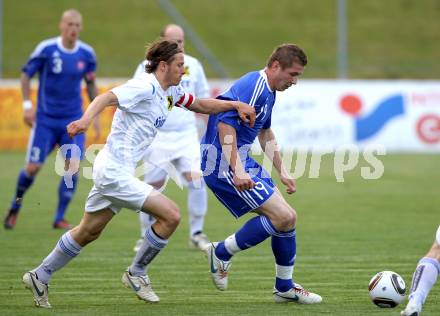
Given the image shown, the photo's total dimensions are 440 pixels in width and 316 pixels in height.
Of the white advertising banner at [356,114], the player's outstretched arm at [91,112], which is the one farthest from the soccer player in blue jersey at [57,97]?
the white advertising banner at [356,114]

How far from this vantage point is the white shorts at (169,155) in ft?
35.4

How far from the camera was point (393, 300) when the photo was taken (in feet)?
23.0

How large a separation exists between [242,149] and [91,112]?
61.3 inches

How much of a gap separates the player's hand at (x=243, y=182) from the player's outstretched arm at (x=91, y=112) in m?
1.13

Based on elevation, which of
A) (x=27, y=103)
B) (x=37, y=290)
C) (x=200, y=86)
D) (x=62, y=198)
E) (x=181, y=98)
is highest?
(x=200, y=86)

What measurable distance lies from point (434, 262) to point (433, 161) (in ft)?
51.0

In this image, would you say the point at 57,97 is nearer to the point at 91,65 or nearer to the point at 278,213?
the point at 91,65

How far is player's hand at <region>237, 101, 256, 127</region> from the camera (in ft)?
23.8

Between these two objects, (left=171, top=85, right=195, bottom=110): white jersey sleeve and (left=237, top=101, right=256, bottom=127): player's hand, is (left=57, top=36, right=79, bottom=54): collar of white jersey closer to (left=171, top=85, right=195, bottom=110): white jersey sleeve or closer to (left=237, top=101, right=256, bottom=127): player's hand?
(left=171, top=85, right=195, bottom=110): white jersey sleeve

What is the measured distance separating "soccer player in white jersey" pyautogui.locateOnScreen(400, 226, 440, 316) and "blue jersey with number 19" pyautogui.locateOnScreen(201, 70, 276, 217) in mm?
1487

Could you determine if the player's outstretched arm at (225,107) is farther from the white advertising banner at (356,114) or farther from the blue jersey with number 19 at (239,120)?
the white advertising banner at (356,114)

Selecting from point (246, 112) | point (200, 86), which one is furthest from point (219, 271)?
point (200, 86)

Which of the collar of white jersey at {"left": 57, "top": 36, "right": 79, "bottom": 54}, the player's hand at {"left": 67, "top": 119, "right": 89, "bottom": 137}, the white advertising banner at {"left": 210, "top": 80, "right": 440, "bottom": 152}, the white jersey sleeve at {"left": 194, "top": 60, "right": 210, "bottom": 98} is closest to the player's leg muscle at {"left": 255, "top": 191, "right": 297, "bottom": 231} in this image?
the player's hand at {"left": 67, "top": 119, "right": 89, "bottom": 137}

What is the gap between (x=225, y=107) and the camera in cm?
735
